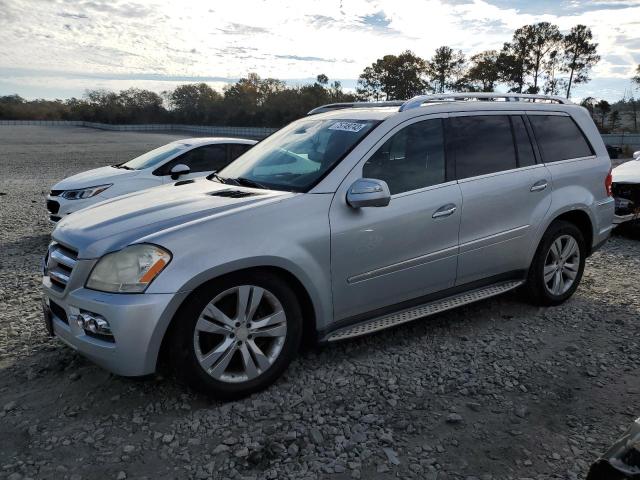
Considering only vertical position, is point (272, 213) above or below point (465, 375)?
above

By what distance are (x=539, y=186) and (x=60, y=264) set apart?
3664mm

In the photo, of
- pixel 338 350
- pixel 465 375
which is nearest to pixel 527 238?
pixel 465 375

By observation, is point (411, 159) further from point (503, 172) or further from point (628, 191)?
point (628, 191)

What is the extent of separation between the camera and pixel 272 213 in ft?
10.9

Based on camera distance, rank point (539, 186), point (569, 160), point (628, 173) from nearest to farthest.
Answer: point (539, 186)
point (569, 160)
point (628, 173)

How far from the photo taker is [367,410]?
3.23m

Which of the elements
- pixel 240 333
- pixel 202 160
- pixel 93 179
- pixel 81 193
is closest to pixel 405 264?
pixel 240 333

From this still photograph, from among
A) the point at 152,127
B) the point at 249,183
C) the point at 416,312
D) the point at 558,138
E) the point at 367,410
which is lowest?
the point at 152,127

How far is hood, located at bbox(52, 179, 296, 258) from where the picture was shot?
3146 millimetres

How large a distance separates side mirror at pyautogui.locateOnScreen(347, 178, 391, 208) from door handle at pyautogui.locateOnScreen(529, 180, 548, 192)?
1.68 metres

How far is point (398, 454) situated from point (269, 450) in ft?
2.19

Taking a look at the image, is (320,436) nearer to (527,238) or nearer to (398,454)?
(398,454)

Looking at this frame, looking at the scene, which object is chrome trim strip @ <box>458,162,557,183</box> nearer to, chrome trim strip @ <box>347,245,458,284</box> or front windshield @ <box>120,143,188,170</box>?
chrome trim strip @ <box>347,245,458,284</box>

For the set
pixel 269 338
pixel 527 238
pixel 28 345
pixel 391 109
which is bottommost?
pixel 28 345
